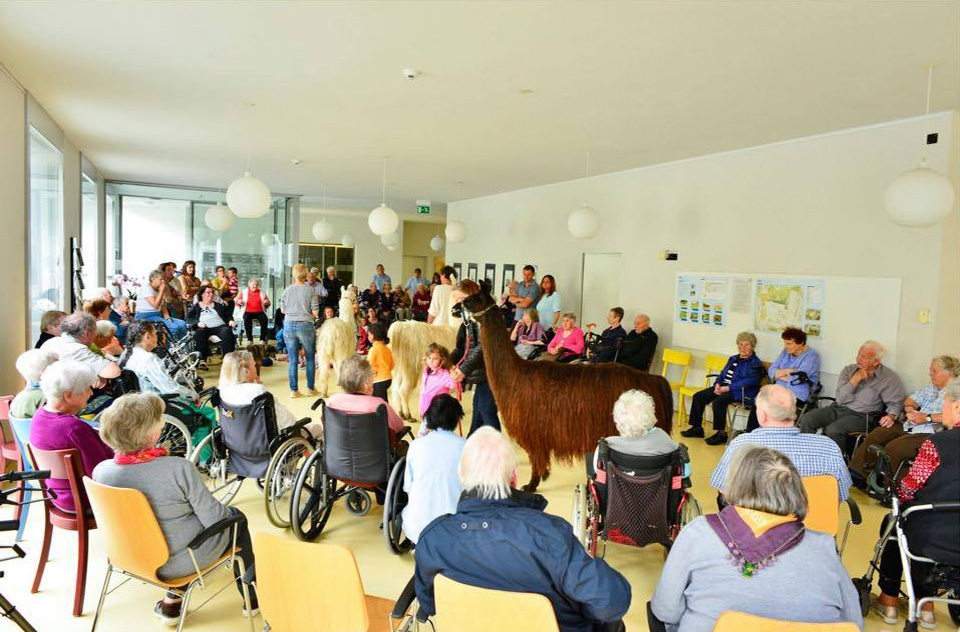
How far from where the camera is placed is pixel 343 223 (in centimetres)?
1981

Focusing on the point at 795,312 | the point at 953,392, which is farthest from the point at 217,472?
the point at 795,312

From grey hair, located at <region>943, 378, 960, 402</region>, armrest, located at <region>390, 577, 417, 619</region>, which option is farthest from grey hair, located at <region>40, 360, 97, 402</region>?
grey hair, located at <region>943, 378, 960, 402</region>

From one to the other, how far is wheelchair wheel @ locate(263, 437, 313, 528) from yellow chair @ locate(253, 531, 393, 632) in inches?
62.8

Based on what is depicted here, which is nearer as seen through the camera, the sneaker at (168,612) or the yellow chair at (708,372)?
the sneaker at (168,612)

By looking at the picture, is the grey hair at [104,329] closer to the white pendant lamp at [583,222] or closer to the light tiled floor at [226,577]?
the light tiled floor at [226,577]

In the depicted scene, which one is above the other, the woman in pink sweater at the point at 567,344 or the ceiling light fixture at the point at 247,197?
the ceiling light fixture at the point at 247,197

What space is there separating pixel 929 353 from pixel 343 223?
55.8 ft

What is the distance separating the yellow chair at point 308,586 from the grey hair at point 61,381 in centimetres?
147

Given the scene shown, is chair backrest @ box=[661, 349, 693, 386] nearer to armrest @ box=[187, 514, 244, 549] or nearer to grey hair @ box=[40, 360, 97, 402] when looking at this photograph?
armrest @ box=[187, 514, 244, 549]

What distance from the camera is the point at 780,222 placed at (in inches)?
244

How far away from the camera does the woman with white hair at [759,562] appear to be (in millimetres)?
1690

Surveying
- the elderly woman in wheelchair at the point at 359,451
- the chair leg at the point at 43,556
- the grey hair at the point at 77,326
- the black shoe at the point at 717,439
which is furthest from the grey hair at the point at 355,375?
the black shoe at the point at 717,439

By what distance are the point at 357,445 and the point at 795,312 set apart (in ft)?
15.0

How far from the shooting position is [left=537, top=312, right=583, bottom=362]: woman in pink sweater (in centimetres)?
738
